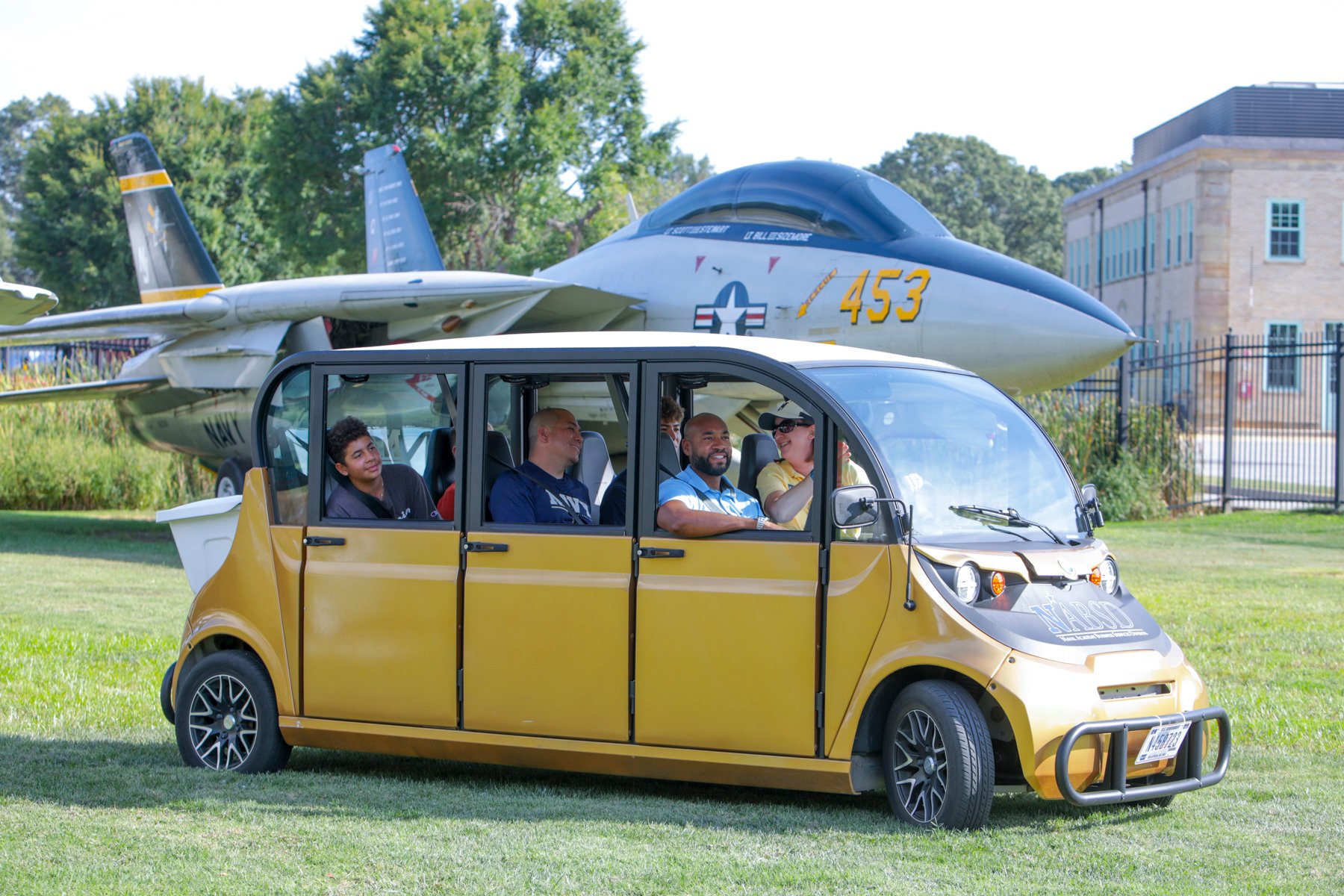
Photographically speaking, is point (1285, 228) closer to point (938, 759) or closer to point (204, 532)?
point (204, 532)

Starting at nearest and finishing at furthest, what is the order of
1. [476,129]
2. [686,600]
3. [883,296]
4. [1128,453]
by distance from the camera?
[686,600] < [883,296] < [1128,453] < [476,129]

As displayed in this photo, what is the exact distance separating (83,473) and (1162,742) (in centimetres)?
2577

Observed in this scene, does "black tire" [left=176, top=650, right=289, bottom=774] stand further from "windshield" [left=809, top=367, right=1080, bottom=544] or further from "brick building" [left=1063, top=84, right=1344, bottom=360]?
"brick building" [left=1063, top=84, right=1344, bottom=360]

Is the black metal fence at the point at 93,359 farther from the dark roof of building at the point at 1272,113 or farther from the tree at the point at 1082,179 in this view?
the tree at the point at 1082,179

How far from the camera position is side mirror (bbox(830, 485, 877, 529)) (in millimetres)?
5762

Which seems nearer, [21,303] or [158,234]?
[21,303]

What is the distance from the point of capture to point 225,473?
20.5 meters

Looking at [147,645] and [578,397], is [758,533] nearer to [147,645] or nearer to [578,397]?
[578,397]

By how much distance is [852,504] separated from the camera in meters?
5.79

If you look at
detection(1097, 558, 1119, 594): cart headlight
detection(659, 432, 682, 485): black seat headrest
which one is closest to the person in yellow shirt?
detection(659, 432, 682, 485): black seat headrest

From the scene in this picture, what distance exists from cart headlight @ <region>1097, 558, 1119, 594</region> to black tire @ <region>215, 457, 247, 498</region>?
15653 mm

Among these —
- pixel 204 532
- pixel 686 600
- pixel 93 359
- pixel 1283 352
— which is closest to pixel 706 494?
pixel 686 600

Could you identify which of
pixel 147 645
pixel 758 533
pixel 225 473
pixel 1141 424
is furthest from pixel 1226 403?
pixel 758 533

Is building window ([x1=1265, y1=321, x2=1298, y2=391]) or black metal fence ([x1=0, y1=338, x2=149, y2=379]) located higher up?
building window ([x1=1265, y1=321, x2=1298, y2=391])
